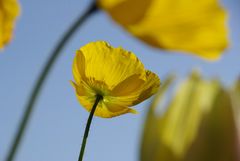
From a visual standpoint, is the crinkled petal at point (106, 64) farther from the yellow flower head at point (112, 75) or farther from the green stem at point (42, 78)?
the green stem at point (42, 78)

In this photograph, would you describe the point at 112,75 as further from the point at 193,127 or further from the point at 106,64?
the point at 193,127

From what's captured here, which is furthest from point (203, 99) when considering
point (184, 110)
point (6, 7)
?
point (6, 7)

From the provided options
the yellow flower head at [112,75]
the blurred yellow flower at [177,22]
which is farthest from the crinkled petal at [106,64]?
the blurred yellow flower at [177,22]

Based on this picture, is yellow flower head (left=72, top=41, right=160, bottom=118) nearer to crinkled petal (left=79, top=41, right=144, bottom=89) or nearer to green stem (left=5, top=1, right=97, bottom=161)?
crinkled petal (left=79, top=41, right=144, bottom=89)

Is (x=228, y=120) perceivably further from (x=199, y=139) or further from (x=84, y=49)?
(x=84, y=49)

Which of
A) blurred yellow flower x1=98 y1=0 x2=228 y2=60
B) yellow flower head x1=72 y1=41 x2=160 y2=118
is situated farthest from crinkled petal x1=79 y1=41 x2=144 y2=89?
blurred yellow flower x1=98 y1=0 x2=228 y2=60

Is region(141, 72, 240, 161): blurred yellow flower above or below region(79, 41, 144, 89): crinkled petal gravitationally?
below
